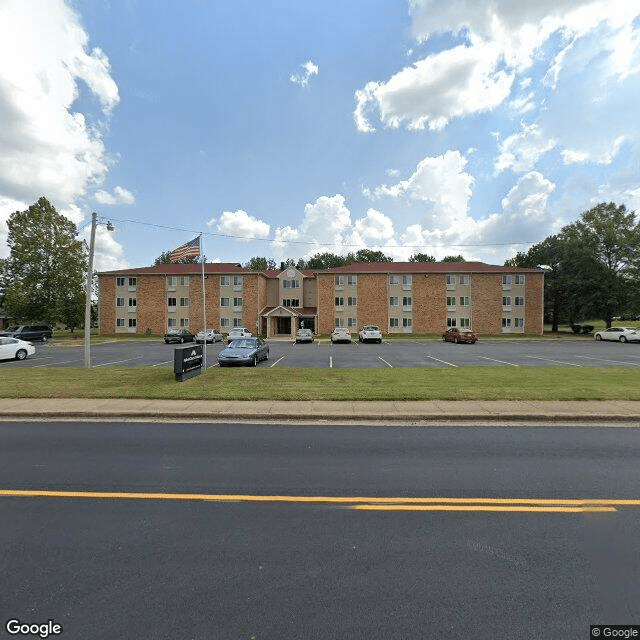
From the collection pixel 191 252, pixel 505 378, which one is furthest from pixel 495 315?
pixel 191 252

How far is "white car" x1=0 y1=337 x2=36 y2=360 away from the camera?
19.8 metres

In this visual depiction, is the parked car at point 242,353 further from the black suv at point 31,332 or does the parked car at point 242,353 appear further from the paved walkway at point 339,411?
the black suv at point 31,332

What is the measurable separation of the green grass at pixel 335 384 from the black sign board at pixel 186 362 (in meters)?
0.33

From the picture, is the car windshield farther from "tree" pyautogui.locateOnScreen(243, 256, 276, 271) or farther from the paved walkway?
"tree" pyautogui.locateOnScreen(243, 256, 276, 271)

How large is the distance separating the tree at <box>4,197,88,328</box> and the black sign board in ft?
126

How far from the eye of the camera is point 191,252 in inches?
611

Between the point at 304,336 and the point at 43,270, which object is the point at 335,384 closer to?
the point at 304,336

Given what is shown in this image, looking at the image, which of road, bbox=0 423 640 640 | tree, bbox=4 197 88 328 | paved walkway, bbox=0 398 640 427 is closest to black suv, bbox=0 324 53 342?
tree, bbox=4 197 88 328

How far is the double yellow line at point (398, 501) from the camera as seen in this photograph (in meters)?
4.10

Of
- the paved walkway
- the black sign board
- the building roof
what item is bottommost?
the paved walkway

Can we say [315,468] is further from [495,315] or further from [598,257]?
[598,257]

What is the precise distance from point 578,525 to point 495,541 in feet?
3.22

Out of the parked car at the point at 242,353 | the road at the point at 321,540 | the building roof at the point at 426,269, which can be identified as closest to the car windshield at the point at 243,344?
the parked car at the point at 242,353

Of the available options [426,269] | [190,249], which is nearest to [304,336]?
[190,249]
